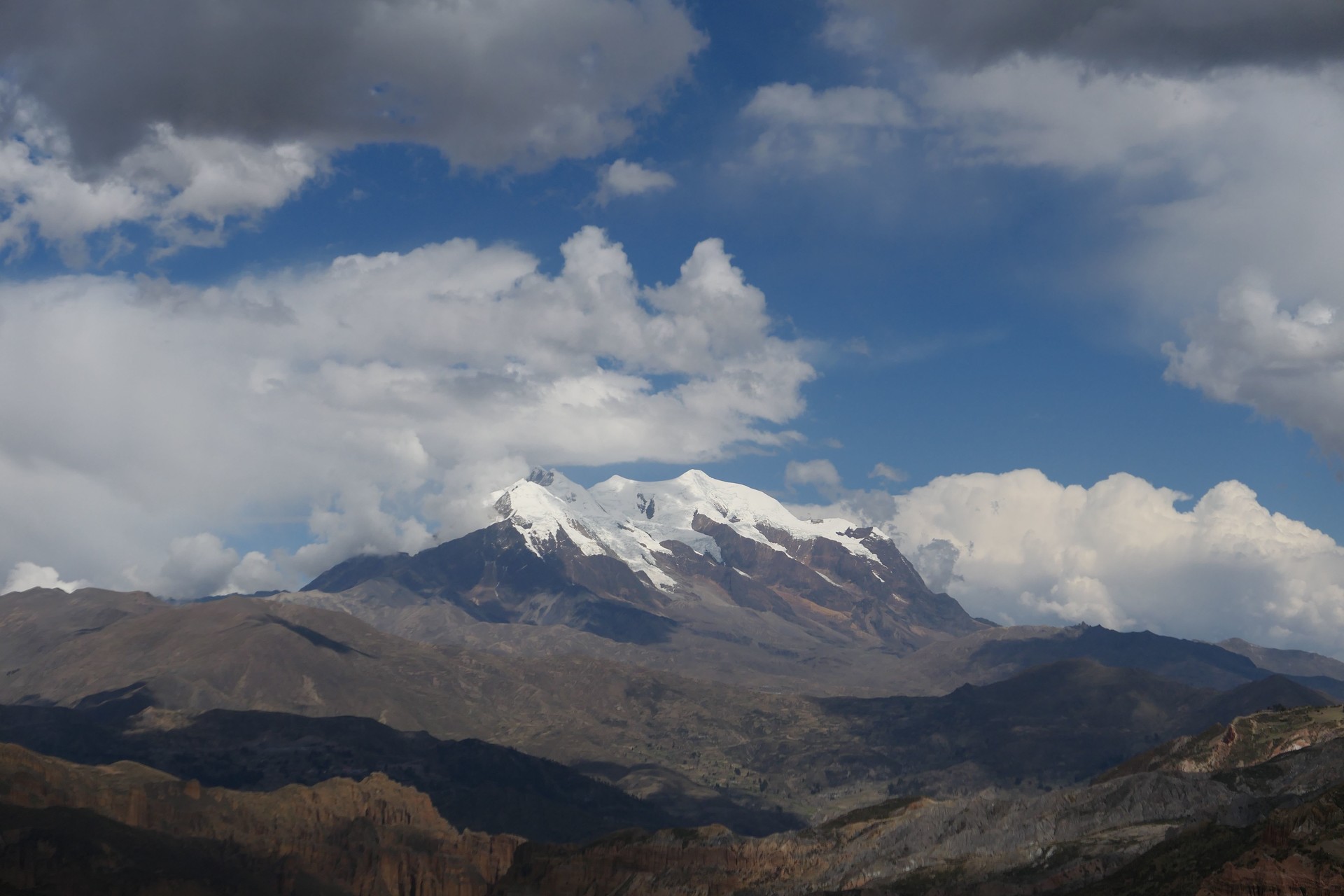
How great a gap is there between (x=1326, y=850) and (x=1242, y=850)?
17.6 meters

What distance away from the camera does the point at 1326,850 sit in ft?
464

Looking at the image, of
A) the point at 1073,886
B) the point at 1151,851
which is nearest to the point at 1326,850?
the point at 1151,851

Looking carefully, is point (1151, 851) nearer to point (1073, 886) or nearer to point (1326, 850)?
point (1073, 886)

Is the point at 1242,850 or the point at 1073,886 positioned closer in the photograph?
the point at 1242,850

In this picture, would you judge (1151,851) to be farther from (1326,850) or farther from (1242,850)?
(1326,850)

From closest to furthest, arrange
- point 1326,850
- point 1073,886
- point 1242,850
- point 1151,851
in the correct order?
point 1326,850, point 1242,850, point 1151,851, point 1073,886

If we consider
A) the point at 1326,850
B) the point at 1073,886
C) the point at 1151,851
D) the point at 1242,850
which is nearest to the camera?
the point at 1326,850

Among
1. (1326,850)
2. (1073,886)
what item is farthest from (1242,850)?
(1073,886)

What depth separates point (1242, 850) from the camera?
519ft

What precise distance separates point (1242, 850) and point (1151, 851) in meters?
28.3

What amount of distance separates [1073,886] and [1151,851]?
17.6 meters

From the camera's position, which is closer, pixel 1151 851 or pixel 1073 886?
pixel 1151 851

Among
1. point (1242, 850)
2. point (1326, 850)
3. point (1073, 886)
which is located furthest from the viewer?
point (1073, 886)

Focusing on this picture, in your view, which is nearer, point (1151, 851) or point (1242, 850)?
point (1242, 850)
